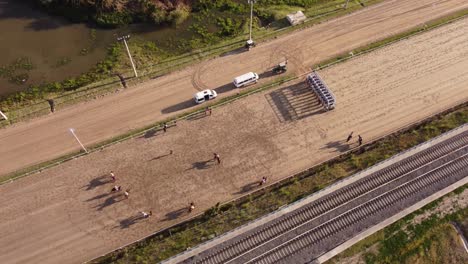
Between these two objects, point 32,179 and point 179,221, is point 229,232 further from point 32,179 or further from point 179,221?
point 32,179

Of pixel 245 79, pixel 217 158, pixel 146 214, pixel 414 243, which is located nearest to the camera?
Answer: pixel 414 243

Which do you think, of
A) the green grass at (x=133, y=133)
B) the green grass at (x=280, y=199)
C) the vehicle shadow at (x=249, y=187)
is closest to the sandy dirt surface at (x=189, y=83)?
the green grass at (x=133, y=133)

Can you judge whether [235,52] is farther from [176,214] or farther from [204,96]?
[176,214]

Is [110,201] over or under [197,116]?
under

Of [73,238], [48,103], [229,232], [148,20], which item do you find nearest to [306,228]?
[229,232]

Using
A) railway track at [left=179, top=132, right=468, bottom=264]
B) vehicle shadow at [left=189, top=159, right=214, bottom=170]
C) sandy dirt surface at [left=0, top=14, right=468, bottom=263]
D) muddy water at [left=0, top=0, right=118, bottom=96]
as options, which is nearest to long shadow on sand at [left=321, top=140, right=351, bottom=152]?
sandy dirt surface at [left=0, top=14, right=468, bottom=263]

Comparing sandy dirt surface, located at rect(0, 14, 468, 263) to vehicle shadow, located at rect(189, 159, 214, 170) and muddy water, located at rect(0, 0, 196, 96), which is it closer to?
vehicle shadow, located at rect(189, 159, 214, 170)

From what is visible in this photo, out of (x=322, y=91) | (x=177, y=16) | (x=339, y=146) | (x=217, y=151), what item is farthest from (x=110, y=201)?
(x=177, y=16)
